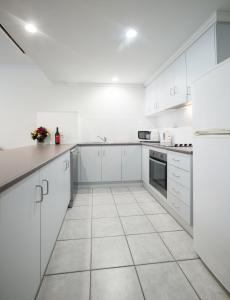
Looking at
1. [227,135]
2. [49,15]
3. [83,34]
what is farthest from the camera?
[83,34]

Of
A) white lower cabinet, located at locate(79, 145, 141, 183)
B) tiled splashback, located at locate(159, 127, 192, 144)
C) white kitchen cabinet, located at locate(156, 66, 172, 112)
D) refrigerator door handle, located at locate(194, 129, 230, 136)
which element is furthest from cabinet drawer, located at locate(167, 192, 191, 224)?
white kitchen cabinet, located at locate(156, 66, 172, 112)

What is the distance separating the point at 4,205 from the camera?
27.4 inches

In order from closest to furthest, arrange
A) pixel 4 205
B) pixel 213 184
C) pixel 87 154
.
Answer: pixel 4 205 < pixel 213 184 < pixel 87 154

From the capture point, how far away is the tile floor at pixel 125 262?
1.19 metres

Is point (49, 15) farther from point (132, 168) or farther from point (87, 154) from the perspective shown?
point (132, 168)

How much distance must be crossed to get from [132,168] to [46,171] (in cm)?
256

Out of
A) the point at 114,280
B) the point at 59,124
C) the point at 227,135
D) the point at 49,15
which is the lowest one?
the point at 114,280

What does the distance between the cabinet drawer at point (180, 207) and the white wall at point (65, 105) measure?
7.69 feet

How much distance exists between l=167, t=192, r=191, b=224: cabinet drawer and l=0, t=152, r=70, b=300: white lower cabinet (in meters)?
1.38

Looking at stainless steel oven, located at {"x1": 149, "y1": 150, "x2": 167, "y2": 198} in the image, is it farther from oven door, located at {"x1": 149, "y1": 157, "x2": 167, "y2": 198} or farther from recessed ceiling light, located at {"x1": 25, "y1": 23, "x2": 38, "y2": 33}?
recessed ceiling light, located at {"x1": 25, "y1": 23, "x2": 38, "y2": 33}

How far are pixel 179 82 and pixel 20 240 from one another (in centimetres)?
267

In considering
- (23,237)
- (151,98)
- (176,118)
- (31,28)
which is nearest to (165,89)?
(176,118)

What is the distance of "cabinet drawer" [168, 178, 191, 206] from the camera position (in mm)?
1839

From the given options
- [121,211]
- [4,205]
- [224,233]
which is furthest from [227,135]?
[121,211]
